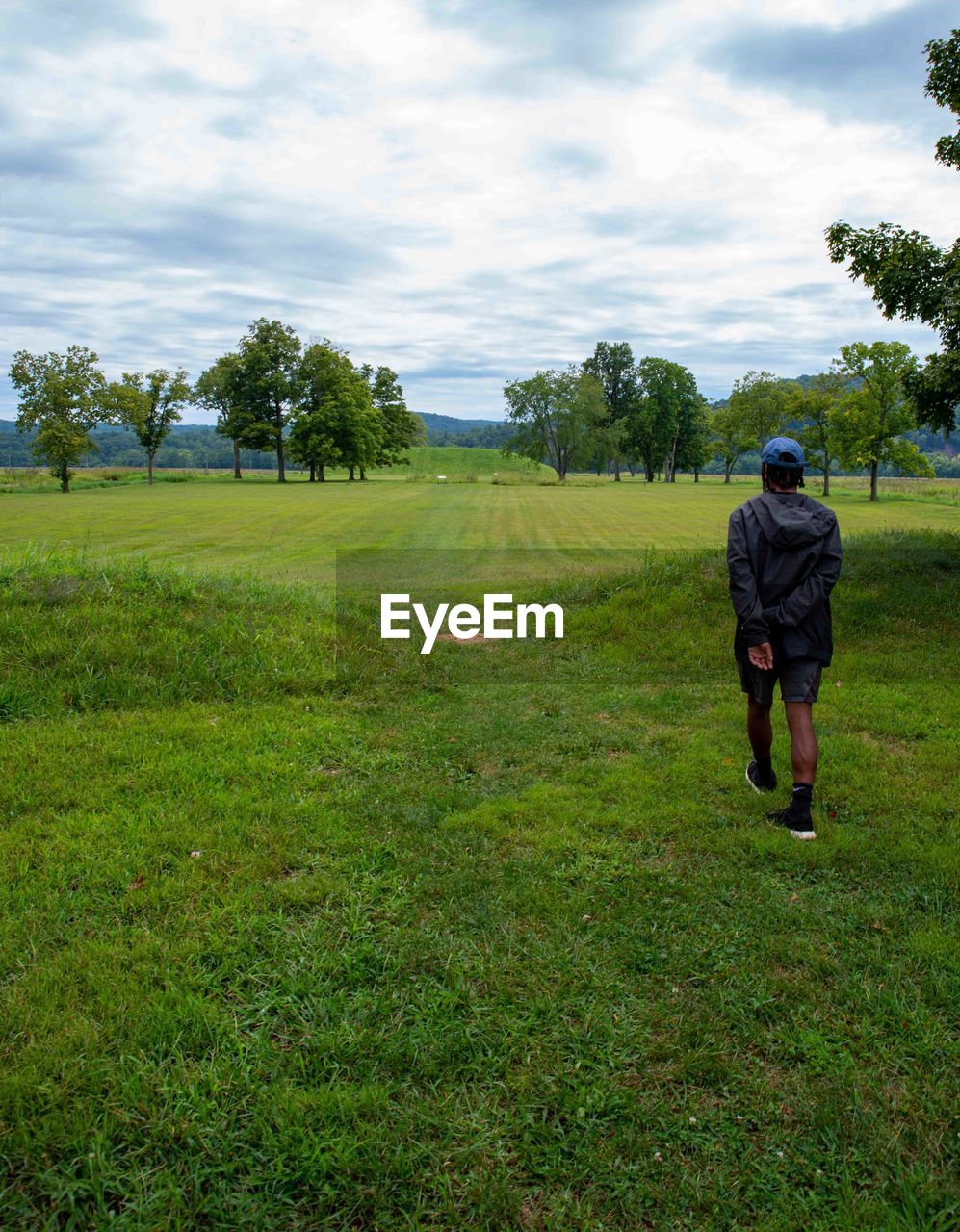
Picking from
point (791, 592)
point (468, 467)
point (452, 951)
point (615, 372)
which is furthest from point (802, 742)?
point (615, 372)

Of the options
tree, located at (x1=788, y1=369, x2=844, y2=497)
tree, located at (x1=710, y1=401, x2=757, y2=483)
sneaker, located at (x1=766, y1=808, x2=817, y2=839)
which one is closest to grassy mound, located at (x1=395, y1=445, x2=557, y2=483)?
tree, located at (x1=710, y1=401, x2=757, y2=483)

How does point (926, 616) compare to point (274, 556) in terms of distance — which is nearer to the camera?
point (926, 616)

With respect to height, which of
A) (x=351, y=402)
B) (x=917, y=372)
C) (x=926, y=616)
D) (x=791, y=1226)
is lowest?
(x=791, y=1226)

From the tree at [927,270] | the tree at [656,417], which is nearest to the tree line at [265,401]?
the tree at [656,417]

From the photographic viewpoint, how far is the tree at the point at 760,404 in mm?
72500

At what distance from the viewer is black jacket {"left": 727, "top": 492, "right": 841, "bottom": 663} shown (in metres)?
4.52

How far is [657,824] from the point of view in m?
4.57

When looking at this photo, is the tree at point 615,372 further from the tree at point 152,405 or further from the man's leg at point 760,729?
the man's leg at point 760,729

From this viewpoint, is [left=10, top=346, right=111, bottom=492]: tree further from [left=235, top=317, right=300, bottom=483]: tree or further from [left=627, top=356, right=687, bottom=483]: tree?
[left=627, top=356, right=687, bottom=483]: tree

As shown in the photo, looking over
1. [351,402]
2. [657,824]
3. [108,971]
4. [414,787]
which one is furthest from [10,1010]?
[351,402]

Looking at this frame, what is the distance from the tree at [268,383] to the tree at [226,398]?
0.32 m

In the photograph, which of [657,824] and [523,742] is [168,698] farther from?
[657,824]

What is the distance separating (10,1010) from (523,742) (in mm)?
3772

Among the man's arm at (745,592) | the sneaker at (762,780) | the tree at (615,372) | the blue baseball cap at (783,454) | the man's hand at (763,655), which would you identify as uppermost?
the tree at (615,372)
